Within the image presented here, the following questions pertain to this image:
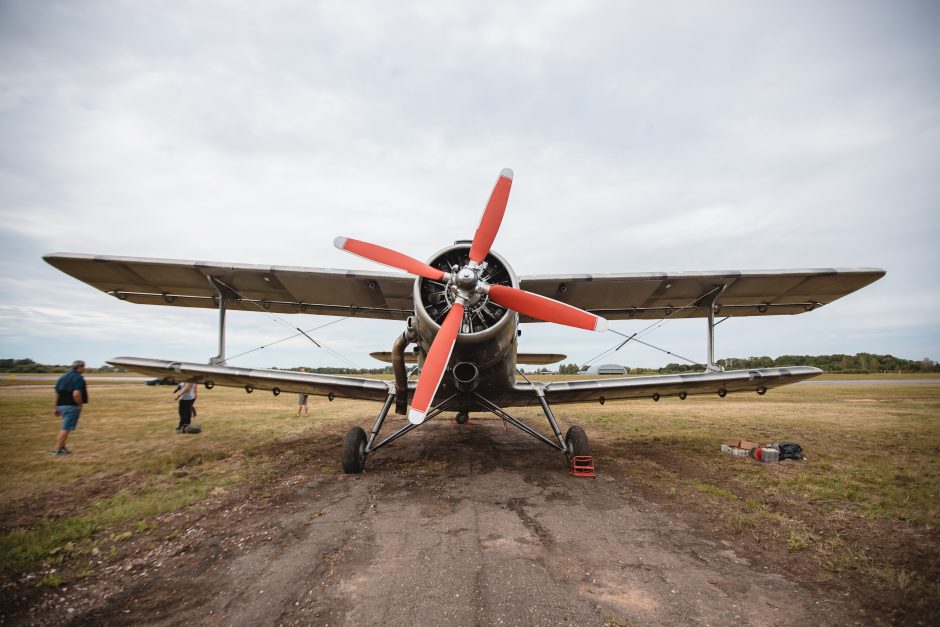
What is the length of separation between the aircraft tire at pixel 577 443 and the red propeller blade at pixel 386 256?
3.85 m

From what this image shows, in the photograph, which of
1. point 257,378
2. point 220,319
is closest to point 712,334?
point 257,378

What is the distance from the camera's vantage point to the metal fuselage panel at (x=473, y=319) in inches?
212

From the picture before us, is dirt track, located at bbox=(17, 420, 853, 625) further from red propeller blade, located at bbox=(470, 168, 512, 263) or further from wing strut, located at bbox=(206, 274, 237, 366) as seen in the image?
red propeller blade, located at bbox=(470, 168, 512, 263)

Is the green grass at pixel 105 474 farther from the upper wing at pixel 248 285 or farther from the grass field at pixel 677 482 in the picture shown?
the upper wing at pixel 248 285

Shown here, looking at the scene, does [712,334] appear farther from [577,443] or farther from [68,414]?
[68,414]

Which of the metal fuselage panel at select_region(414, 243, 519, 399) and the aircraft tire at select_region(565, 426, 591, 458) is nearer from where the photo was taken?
the metal fuselage panel at select_region(414, 243, 519, 399)

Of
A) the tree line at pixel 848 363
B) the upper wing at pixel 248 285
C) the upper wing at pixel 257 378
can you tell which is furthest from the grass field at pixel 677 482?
the tree line at pixel 848 363

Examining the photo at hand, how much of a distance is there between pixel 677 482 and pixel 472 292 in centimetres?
450

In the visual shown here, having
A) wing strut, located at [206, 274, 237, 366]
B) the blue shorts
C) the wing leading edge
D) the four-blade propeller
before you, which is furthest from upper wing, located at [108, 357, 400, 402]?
the four-blade propeller

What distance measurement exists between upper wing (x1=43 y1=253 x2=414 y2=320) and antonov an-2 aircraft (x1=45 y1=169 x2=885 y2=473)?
1.1 inches

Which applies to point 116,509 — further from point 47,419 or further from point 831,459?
point 831,459

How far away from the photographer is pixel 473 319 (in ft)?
18.2

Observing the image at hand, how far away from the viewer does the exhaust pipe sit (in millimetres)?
5668

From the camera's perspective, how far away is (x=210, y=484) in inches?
221
